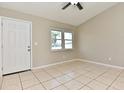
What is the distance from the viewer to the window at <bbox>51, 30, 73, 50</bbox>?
15.5ft

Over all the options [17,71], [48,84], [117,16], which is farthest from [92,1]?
[17,71]

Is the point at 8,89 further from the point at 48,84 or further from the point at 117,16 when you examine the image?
the point at 117,16

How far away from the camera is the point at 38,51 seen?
Answer: 4070 millimetres

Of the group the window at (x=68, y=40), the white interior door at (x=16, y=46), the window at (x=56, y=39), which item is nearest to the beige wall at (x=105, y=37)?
the window at (x=68, y=40)

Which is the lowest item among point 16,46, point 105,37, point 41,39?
point 16,46

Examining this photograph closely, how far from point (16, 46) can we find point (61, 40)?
2.34m

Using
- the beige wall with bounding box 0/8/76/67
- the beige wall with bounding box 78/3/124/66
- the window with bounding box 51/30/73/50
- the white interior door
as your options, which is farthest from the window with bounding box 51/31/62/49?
the beige wall with bounding box 78/3/124/66

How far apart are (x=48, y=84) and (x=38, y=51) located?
1.84 m

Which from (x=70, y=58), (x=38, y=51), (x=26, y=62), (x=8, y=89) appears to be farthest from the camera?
(x=70, y=58)

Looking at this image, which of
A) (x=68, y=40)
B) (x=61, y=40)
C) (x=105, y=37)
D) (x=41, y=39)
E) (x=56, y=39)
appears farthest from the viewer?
(x=68, y=40)

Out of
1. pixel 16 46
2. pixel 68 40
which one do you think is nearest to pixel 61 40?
pixel 68 40

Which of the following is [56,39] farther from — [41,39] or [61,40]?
[41,39]

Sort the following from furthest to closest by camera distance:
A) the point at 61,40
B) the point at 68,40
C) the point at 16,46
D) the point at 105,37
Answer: the point at 68,40
the point at 61,40
the point at 105,37
the point at 16,46

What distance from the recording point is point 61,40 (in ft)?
16.7
